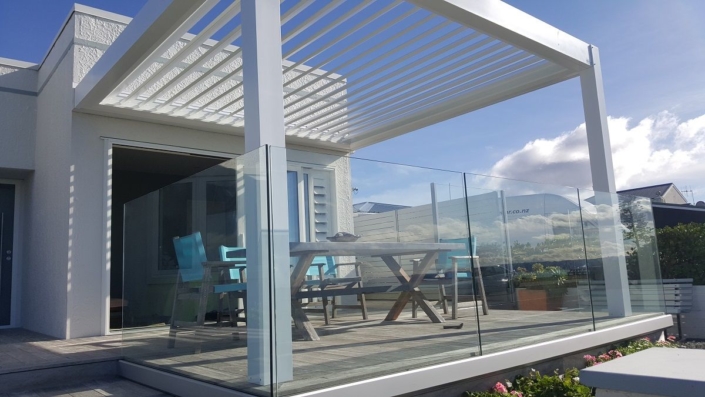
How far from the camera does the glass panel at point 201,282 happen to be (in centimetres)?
287

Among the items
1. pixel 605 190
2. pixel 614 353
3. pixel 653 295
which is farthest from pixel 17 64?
pixel 653 295

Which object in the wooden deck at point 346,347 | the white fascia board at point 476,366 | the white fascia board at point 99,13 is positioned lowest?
the white fascia board at point 476,366

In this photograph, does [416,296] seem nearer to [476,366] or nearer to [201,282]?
[476,366]

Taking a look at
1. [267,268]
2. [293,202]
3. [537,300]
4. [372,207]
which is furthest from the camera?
[537,300]

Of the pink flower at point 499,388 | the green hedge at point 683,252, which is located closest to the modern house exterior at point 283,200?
the pink flower at point 499,388

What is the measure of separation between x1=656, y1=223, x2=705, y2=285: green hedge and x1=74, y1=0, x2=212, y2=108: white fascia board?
7016 mm

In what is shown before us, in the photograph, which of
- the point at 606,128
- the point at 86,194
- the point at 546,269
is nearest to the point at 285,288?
the point at 546,269

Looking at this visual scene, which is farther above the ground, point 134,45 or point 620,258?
point 134,45

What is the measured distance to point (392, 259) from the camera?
3.49 meters

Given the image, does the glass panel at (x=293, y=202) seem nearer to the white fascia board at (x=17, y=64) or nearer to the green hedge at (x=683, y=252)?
the white fascia board at (x=17, y=64)

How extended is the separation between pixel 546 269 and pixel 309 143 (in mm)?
4332

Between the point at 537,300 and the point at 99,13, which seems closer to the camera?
the point at 537,300

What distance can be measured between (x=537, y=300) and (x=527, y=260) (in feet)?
1.17

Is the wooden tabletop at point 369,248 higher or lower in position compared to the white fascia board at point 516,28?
lower
